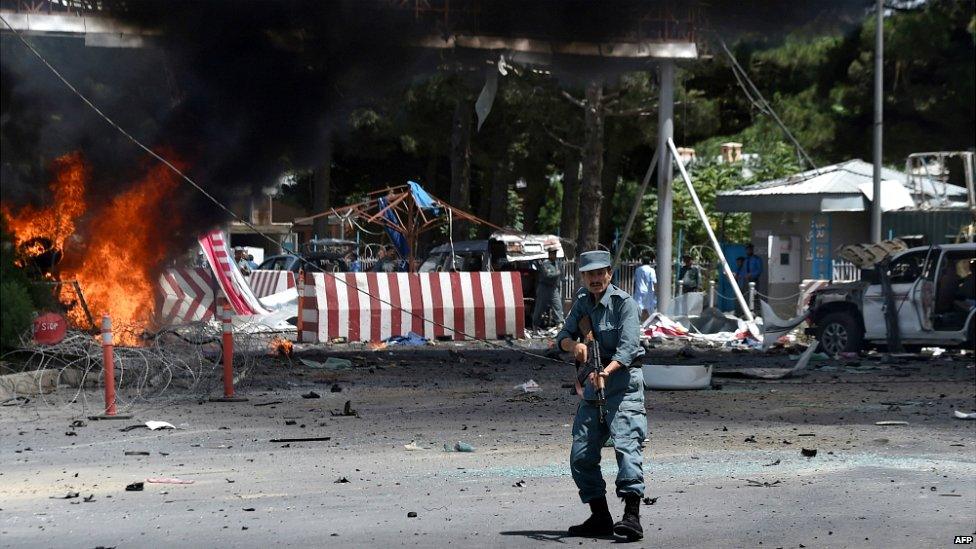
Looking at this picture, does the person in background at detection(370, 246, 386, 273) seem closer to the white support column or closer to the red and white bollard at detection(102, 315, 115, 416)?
the white support column

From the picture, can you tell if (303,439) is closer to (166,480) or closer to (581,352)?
(166,480)

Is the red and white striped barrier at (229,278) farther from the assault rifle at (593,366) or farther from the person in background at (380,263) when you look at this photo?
the assault rifle at (593,366)

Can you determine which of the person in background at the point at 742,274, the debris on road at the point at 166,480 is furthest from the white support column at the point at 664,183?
the debris on road at the point at 166,480

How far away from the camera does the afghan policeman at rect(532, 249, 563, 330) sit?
23.1 metres

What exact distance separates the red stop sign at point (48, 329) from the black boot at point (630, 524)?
8.15 m

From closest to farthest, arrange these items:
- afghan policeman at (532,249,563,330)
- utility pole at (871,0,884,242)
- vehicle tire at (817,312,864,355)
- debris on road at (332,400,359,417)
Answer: debris on road at (332,400,359,417) → vehicle tire at (817,312,864,355) → utility pole at (871,0,884,242) → afghan policeman at (532,249,563,330)

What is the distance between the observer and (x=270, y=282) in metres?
27.5

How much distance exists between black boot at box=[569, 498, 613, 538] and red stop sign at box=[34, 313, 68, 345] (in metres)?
7.96

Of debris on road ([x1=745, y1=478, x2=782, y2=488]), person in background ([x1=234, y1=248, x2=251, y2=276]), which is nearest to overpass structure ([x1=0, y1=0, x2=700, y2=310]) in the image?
person in background ([x1=234, y1=248, x2=251, y2=276])

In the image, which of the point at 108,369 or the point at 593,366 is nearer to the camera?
the point at 593,366

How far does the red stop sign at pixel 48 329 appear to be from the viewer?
42.0ft

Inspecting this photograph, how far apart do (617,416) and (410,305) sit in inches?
551

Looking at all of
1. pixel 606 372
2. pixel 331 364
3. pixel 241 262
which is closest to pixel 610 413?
pixel 606 372

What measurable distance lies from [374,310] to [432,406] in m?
7.83
